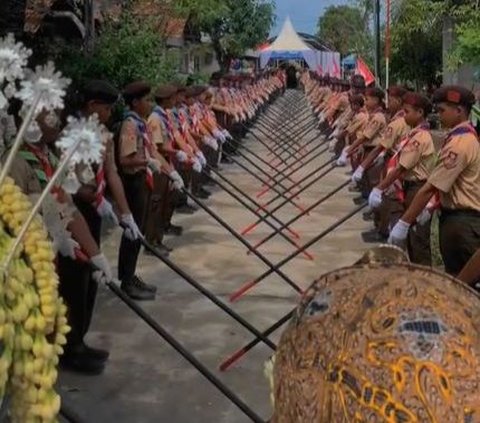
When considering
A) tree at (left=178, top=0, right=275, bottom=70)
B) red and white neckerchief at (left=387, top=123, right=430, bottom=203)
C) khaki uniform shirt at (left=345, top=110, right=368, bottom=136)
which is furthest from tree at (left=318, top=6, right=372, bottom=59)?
red and white neckerchief at (left=387, top=123, right=430, bottom=203)

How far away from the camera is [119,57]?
1204 cm

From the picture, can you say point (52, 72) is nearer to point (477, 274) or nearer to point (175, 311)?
point (477, 274)

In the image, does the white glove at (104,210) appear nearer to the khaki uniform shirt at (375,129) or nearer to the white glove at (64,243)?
the white glove at (64,243)

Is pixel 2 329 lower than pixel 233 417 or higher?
higher

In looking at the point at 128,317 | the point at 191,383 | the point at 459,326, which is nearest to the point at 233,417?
the point at 191,383

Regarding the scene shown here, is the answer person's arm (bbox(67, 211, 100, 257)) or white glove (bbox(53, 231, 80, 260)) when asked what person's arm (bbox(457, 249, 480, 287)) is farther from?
white glove (bbox(53, 231, 80, 260))

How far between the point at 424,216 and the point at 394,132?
2.65 metres

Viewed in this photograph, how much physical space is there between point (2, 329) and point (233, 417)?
3.06 m

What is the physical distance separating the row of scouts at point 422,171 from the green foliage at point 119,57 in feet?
9.65

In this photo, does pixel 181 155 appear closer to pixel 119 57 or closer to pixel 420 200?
pixel 119 57

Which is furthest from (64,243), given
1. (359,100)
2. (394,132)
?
(359,100)

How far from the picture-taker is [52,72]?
99.4 inches

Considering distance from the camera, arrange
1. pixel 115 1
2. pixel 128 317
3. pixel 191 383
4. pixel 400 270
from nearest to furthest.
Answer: pixel 400 270
pixel 191 383
pixel 128 317
pixel 115 1

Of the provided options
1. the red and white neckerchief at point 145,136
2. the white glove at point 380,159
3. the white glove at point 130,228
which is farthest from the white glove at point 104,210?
the white glove at point 380,159
